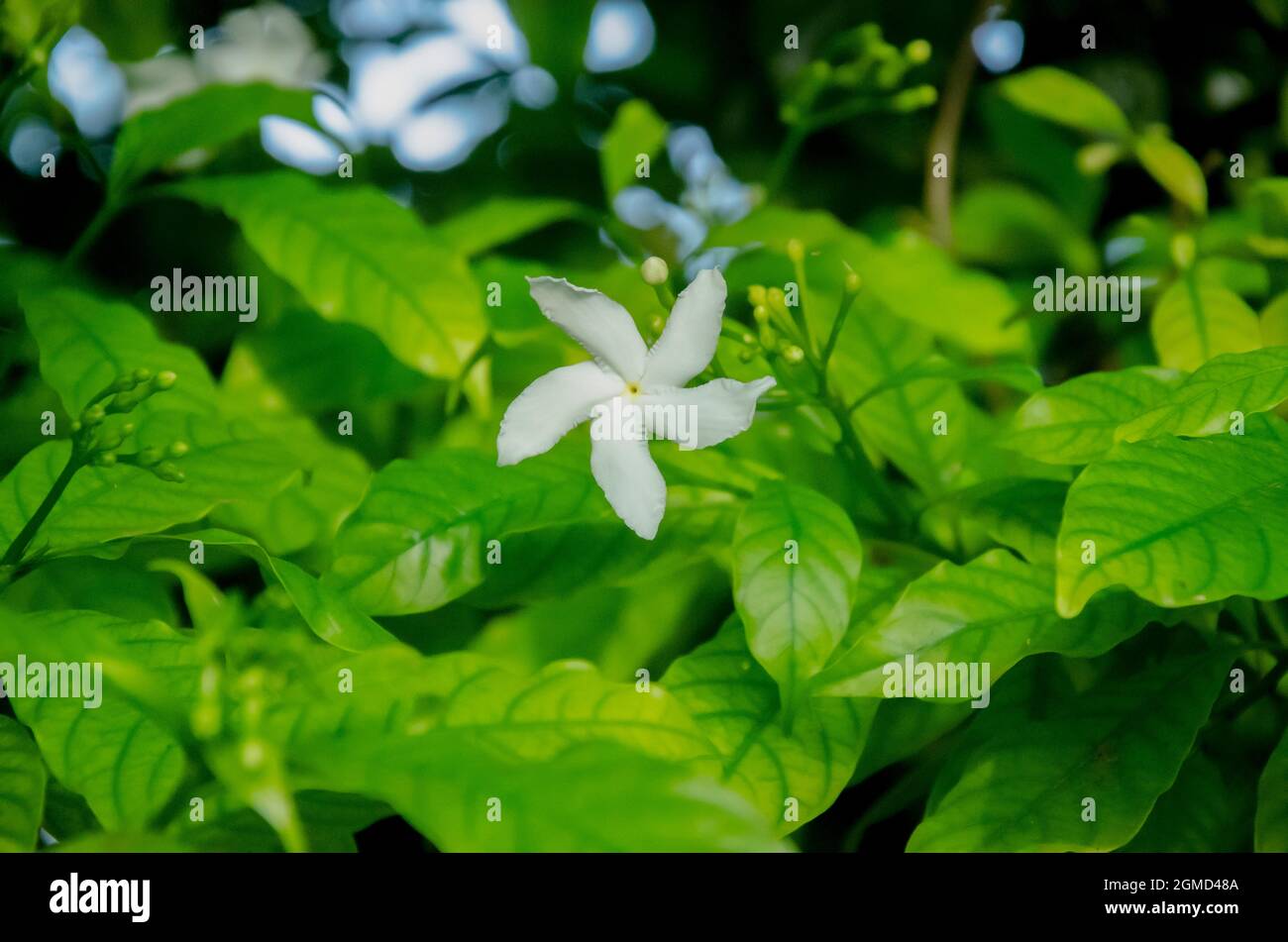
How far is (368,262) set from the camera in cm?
119

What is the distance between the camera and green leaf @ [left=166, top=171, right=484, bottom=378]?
3.74ft

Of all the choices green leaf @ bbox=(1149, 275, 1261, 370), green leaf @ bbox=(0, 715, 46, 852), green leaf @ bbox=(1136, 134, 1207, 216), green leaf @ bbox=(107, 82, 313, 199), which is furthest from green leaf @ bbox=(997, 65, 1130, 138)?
green leaf @ bbox=(0, 715, 46, 852)

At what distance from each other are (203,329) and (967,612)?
140 centimetres

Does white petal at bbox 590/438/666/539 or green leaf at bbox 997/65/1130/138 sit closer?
white petal at bbox 590/438/666/539

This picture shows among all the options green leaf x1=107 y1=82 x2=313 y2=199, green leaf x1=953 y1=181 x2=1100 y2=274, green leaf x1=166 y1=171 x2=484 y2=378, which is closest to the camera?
green leaf x1=166 y1=171 x2=484 y2=378

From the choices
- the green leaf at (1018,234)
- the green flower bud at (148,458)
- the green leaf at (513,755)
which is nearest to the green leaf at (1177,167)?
the green leaf at (1018,234)

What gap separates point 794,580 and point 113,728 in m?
0.58

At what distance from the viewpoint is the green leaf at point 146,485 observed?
921 mm

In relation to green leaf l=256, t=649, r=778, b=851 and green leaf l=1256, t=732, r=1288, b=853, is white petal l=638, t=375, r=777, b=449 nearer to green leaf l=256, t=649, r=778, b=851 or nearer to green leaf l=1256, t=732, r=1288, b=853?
green leaf l=256, t=649, r=778, b=851

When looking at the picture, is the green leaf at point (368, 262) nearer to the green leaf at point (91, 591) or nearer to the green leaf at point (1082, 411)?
the green leaf at point (91, 591)

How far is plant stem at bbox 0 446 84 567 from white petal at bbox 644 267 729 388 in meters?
0.52

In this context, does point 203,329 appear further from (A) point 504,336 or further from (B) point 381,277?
(A) point 504,336

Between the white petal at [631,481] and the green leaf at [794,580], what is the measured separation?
0.27 feet
